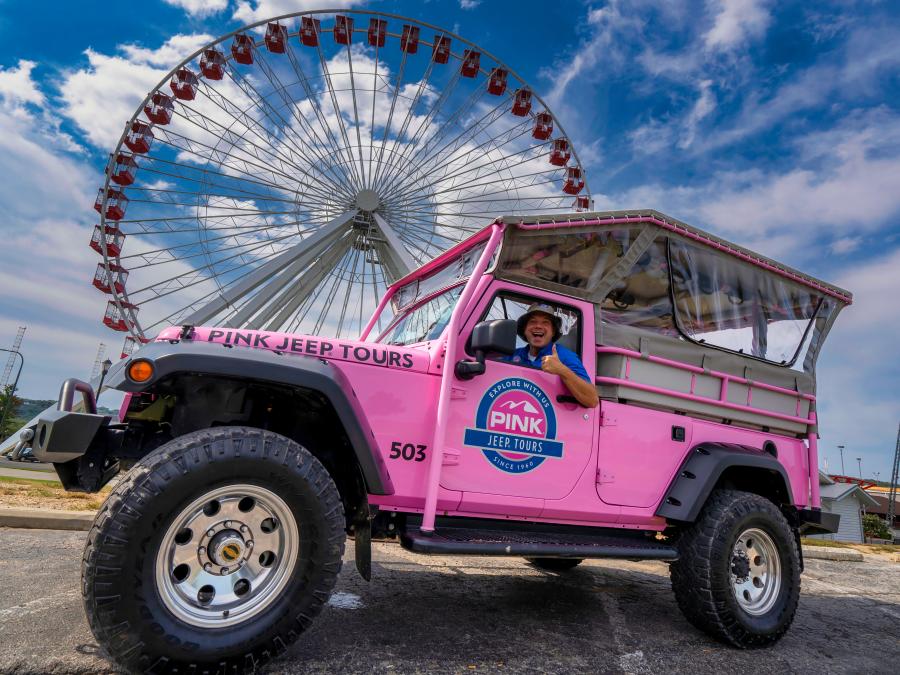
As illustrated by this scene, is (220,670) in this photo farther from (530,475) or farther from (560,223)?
(560,223)

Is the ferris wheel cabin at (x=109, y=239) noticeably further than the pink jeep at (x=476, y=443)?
Yes

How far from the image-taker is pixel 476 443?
3.10 meters

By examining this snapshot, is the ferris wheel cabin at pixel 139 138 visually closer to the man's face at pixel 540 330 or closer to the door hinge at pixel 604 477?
the man's face at pixel 540 330

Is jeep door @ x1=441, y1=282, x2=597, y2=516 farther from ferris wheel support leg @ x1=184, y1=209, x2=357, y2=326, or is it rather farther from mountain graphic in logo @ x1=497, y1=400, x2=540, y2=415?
ferris wheel support leg @ x1=184, y1=209, x2=357, y2=326

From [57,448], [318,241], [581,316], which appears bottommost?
[57,448]

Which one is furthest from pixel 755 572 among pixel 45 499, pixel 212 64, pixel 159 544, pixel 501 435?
pixel 212 64

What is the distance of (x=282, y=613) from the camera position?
7.64 feet

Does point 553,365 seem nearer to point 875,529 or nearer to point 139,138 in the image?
point 139,138

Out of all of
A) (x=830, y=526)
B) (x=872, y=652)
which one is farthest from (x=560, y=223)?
(x=872, y=652)

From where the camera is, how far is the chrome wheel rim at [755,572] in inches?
147

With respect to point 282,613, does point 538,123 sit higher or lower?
higher

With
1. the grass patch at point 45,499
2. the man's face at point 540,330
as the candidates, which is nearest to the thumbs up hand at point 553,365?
the man's face at point 540,330

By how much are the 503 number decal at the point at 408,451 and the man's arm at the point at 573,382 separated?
0.88m

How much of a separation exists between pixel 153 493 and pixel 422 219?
1743 cm
